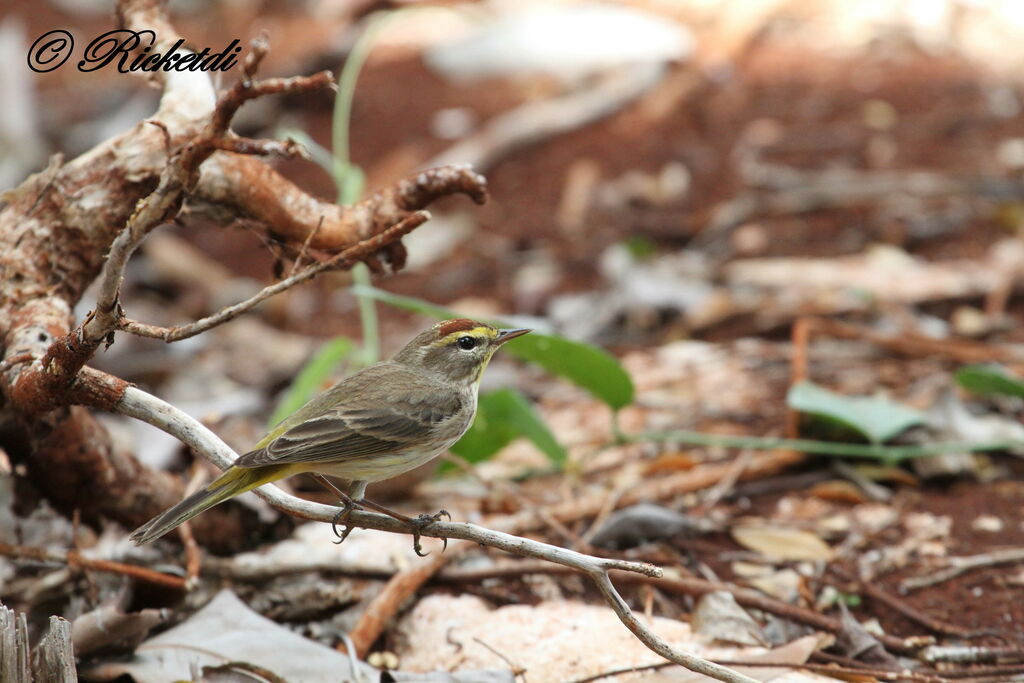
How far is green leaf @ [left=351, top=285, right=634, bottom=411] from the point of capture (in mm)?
3780

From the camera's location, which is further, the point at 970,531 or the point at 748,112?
the point at 748,112

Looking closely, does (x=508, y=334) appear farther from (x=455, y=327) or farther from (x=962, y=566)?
(x=962, y=566)

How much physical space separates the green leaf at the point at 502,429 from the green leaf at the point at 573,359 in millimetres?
179

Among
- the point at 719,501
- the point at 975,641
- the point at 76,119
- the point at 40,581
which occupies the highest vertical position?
the point at 76,119

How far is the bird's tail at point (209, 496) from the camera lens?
2.60 meters

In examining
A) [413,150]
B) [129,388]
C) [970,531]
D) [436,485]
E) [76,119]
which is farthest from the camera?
[76,119]

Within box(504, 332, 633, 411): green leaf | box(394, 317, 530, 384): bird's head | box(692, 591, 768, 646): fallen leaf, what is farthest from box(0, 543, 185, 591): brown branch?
box(692, 591, 768, 646): fallen leaf

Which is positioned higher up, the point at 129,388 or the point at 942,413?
the point at 129,388

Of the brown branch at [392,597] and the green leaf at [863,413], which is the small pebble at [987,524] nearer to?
the green leaf at [863,413]

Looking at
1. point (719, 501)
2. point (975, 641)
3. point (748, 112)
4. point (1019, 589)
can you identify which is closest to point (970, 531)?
point (1019, 589)

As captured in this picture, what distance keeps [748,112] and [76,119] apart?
18.9 ft

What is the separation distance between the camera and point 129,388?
2.56 metres

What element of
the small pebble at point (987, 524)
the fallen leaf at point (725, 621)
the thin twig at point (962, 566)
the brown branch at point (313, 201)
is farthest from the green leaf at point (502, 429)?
the small pebble at point (987, 524)

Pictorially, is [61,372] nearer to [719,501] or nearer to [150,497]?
[150,497]
